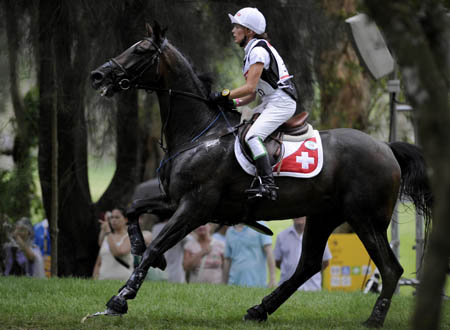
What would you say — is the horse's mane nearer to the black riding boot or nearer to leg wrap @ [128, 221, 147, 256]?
the black riding boot

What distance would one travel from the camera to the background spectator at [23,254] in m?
11.6

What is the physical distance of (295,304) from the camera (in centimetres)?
838

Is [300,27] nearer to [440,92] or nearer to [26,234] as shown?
[26,234]

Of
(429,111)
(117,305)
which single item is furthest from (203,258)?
(429,111)

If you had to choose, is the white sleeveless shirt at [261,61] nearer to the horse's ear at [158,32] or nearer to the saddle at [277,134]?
the saddle at [277,134]

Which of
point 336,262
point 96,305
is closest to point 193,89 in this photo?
point 96,305

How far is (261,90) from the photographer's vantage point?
707 centimetres

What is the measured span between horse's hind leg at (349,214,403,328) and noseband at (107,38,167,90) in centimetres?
261

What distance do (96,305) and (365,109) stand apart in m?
11.8

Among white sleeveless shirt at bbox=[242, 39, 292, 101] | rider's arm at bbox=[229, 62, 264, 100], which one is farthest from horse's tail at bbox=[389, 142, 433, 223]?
rider's arm at bbox=[229, 62, 264, 100]

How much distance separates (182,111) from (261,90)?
2.75ft

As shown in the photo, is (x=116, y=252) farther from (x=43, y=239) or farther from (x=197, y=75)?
(x=197, y=75)

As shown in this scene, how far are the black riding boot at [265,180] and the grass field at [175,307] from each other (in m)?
1.30

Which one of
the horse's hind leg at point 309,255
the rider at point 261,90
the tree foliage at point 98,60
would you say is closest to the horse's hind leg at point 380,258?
the horse's hind leg at point 309,255
